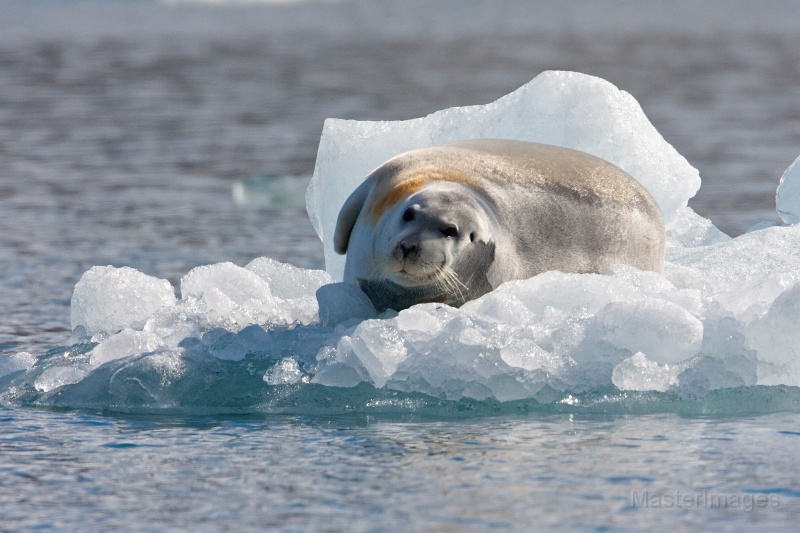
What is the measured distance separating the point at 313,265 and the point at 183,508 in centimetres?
501

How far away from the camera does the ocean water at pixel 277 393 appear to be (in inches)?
149

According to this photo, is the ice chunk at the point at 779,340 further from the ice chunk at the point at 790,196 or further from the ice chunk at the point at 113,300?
the ice chunk at the point at 790,196

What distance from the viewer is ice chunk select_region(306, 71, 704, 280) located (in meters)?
7.13

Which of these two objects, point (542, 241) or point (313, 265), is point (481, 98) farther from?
point (542, 241)

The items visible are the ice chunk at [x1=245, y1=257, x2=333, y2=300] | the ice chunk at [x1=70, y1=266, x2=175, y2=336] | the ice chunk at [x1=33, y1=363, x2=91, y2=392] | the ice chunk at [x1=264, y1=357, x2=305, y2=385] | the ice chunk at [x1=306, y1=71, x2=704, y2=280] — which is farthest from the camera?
the ice chunk at [x1=306, y1=71, x2=704, y2=280]

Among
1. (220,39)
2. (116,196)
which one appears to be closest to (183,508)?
(116,196)

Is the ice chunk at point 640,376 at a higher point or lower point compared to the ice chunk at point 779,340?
lower

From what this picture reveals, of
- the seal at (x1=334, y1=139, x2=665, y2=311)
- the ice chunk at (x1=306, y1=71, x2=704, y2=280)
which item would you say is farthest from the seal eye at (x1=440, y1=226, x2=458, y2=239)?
the ice chunk at (x1=306, y1=71, x2=704, y2=280)

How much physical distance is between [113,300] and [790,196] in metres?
3.64

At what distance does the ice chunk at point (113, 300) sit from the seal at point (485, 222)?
0.82m

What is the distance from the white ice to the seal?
0.49ft

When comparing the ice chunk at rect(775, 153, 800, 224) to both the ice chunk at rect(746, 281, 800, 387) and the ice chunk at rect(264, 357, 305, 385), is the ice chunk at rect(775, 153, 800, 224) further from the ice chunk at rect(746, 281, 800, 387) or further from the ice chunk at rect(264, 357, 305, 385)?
the ice chunk at rect(264, 357, 305, 385)

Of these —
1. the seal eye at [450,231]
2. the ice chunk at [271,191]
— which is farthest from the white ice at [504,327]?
the ice chunk at [271,191]

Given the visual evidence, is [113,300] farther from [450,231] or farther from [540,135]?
[540,135]
